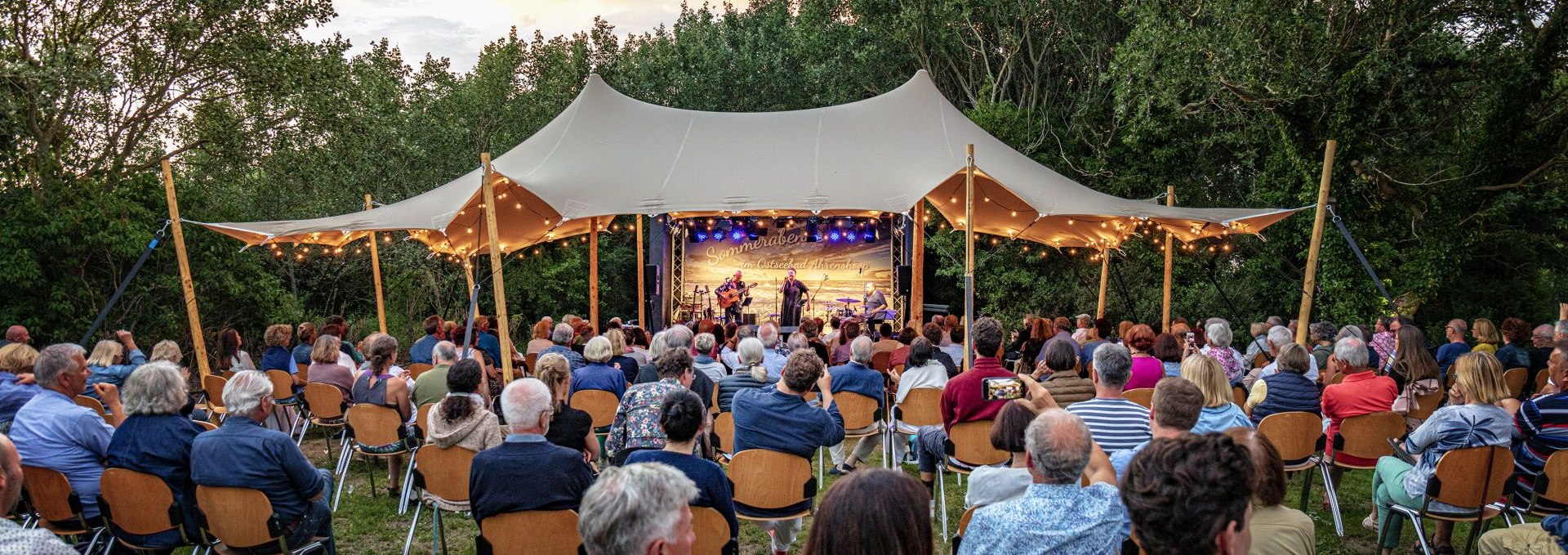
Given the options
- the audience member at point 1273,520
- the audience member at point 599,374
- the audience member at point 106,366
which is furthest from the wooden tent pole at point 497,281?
the audience member at point 1273,520

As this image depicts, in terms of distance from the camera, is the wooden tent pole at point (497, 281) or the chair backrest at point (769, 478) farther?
the wooden tent pole at point (497, 281)

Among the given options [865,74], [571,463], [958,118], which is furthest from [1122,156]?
[571,463]

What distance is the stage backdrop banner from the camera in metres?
15.3

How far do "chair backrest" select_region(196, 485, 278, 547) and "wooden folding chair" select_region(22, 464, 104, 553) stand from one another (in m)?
0.82

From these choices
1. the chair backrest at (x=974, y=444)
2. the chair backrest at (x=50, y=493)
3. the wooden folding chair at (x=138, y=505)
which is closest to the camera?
the wooden folding chair at (x=138, y=505)

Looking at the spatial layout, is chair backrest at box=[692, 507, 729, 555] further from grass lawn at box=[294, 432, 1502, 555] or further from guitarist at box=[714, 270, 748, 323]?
guitarist at box=[714, 270, 748, 323]

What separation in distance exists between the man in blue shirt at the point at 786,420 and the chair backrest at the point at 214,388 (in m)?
4.97

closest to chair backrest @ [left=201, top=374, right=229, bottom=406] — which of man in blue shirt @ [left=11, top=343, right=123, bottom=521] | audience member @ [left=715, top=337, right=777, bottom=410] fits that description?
man in blue shirt @ [left=11, top=343, right=123, bottom=521]

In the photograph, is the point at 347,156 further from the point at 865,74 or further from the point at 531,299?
the point at 865,74

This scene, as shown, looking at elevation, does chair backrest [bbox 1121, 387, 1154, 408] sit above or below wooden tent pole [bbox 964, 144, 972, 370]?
below

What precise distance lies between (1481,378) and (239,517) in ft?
18.5

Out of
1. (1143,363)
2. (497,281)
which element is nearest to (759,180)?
(497,281)

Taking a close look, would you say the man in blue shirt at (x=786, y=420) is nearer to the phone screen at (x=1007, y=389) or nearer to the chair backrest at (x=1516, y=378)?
the phone screen at (x=1007, y=389)

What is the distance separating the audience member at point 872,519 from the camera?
6.61ft
